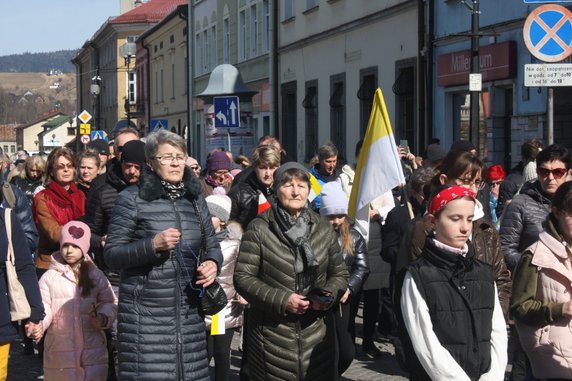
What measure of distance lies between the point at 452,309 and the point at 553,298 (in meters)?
0.69

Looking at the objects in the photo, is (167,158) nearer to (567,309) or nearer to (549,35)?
(567,309)

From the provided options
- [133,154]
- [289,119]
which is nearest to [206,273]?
[133,154]

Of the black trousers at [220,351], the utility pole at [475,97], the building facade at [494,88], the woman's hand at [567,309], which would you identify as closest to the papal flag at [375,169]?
the black trousers at [220,351]

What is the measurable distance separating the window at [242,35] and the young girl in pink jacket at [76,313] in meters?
31.3

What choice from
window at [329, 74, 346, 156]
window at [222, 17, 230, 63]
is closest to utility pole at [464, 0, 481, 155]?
window at [329, 74, 346, 156]

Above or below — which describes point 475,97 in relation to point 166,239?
above

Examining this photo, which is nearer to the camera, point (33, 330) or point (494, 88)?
point (33, 330)

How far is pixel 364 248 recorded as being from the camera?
837 centimetres

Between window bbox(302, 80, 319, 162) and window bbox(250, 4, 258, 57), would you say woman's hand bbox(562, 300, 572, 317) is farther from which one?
window bbox(250, 4, 258, 57)

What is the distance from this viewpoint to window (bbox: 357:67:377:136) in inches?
1060

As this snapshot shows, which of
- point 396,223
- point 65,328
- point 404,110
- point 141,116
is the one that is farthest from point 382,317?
point 141,116

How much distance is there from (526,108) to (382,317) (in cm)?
786

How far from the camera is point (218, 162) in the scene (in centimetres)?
1237

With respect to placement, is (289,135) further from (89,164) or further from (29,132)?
(29,132)
